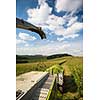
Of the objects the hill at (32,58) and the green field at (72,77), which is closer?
the hill at (32,58)

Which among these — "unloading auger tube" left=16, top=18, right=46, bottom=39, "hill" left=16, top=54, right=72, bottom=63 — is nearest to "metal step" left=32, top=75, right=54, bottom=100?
"hill" left=16, top=54, right=72, bottom=63

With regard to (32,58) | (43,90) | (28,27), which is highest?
(28,27)

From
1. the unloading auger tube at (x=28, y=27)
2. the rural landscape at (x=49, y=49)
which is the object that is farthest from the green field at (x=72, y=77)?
the unloading auger tube at (x=28, y=27)

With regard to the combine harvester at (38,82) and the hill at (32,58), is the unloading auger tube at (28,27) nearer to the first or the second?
the combine harvester at (38,82)

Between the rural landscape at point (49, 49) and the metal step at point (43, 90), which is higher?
the rural landscape at point (49, 49)

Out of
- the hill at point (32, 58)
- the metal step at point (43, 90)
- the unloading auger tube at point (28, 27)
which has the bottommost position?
the metal step at point (43, 90)

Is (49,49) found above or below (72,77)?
above

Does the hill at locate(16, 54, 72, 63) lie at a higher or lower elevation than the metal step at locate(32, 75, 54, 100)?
higher

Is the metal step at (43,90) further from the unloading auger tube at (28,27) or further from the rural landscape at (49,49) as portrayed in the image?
the unloading auger tube at (28,27)

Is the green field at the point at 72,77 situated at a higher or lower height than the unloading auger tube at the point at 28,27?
lower

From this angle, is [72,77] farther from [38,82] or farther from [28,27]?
[28,27]

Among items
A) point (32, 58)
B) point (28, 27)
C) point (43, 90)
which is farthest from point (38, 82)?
point (28, 27)

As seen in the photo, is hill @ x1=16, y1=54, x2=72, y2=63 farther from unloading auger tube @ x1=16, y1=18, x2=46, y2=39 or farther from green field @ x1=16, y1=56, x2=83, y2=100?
unloading auger tube @ x1=16, y1=18, x2=46, y2=39
